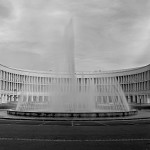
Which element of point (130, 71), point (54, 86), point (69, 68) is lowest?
point (54, 86)

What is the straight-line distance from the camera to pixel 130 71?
113 m

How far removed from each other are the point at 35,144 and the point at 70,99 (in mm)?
21826

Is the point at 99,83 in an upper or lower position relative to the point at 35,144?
upper

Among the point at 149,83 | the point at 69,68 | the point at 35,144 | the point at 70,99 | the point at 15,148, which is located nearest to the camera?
the point at 15,148

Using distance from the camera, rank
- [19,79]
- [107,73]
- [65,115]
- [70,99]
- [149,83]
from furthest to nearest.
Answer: [107,73] → [19,79] → [149,83] → [70,99] → [65,115]

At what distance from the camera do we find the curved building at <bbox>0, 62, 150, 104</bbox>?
101 m

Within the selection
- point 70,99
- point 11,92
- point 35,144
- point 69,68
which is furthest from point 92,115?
point 11,92

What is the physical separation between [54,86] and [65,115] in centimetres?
1122

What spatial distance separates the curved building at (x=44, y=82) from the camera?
101312 mm

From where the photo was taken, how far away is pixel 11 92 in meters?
108

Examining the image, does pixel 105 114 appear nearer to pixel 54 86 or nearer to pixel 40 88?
pixel 54 86

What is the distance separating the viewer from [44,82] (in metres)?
128

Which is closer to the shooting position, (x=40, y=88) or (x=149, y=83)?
(x=149, y=83)

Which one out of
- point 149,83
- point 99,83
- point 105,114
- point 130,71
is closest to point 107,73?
point 99,83
